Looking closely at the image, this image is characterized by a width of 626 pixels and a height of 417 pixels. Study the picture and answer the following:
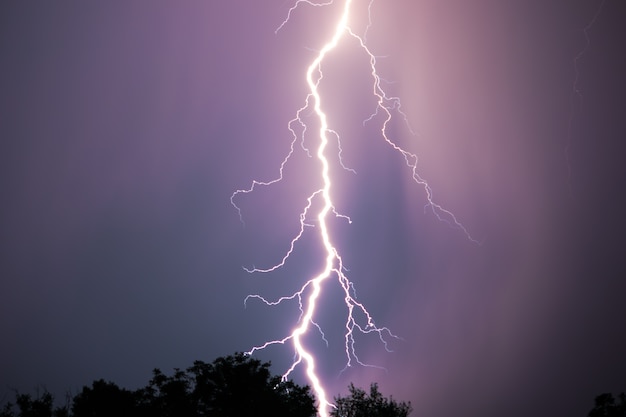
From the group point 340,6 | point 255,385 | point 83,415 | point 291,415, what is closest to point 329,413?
point 291,415

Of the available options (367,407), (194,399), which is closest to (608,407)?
(367,407)

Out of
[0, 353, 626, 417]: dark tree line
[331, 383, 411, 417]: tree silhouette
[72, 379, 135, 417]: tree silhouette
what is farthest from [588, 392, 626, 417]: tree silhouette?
[72, 379, 135, 417]: tree silhouette

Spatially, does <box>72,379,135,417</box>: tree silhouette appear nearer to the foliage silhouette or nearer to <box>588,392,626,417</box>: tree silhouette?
the foliage silhouette

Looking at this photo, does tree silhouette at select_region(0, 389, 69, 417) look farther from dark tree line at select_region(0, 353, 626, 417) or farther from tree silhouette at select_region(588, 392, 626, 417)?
tree silhouette at select_region(588, 392, 626, 417)

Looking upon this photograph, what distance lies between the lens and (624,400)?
1187 cm

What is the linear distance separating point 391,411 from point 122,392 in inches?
340

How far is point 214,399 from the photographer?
1201 centimetres

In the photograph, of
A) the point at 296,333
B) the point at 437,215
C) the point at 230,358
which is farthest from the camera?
the point at 437,215

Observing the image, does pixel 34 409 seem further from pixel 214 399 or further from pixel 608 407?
pixel 608 407

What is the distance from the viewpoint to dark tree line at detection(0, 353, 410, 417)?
1141 cm

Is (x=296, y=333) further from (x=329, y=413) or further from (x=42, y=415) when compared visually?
(x=42, y=415)

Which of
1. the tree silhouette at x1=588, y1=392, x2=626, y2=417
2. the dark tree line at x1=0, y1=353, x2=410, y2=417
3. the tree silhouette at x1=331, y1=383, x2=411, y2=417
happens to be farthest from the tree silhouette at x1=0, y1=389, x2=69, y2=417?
the tree silhouette at x1=588, y1=392, x2=626, y2=417

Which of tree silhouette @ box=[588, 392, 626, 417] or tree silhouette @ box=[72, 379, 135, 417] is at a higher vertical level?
tree silhouette @ box=[72, 379, 135, 417]

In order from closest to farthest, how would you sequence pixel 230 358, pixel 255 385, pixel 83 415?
pixel 83 415
pixel 255 385
pixel 230 358
